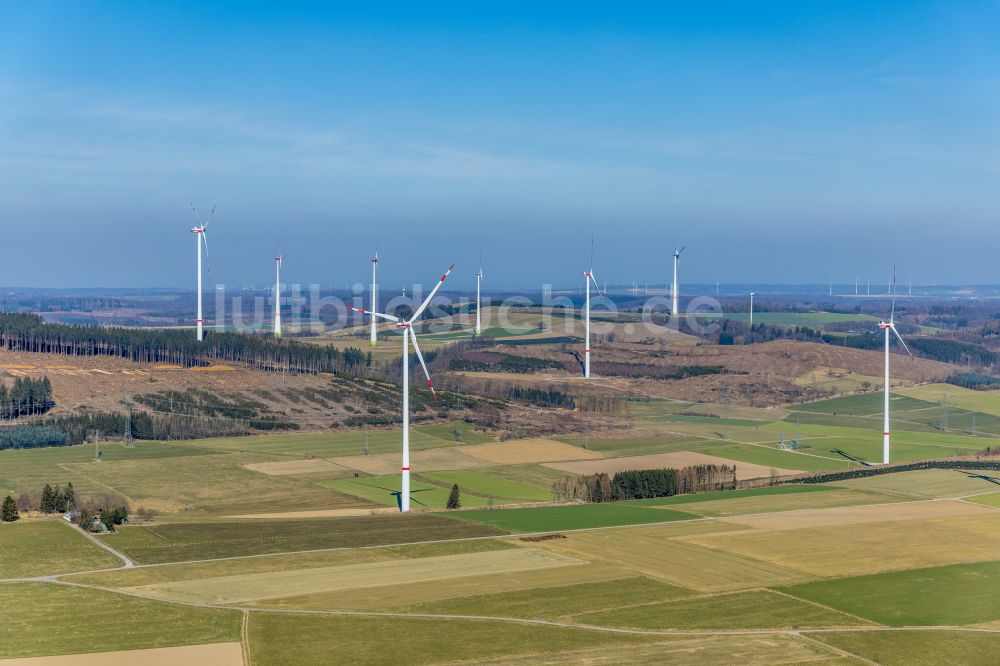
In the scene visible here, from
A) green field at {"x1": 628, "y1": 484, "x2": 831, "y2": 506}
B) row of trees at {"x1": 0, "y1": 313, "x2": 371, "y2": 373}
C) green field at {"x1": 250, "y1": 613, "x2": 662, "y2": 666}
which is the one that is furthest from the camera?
row of trees at {"x1": 0, "y1": 313, "x2": 371, "y2": 373}

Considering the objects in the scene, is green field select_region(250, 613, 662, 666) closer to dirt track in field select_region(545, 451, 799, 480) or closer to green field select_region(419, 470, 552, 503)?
green field select_region(419, 470, 552, 503)

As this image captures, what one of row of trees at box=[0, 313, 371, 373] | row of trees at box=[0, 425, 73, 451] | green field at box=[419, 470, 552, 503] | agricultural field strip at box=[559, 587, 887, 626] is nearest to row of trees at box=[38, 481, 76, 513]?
green field at box=[419, 470, 552, 503]

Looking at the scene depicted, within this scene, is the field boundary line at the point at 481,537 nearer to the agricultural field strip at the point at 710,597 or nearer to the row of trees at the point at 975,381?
the agricultural field strip at the point at 710,597

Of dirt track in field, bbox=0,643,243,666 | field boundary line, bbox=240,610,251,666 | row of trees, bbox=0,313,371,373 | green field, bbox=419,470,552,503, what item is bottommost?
green field, bbox=419,470,552,503

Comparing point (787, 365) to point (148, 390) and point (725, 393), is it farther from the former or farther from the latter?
point (148, 390)

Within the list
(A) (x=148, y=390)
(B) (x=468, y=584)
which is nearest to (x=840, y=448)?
(B) (x=468, y=584)

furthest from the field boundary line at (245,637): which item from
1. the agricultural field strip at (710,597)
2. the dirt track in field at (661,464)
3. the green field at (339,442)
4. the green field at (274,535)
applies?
the green field at (339,442)

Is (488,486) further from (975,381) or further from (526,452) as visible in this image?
(975,381)
